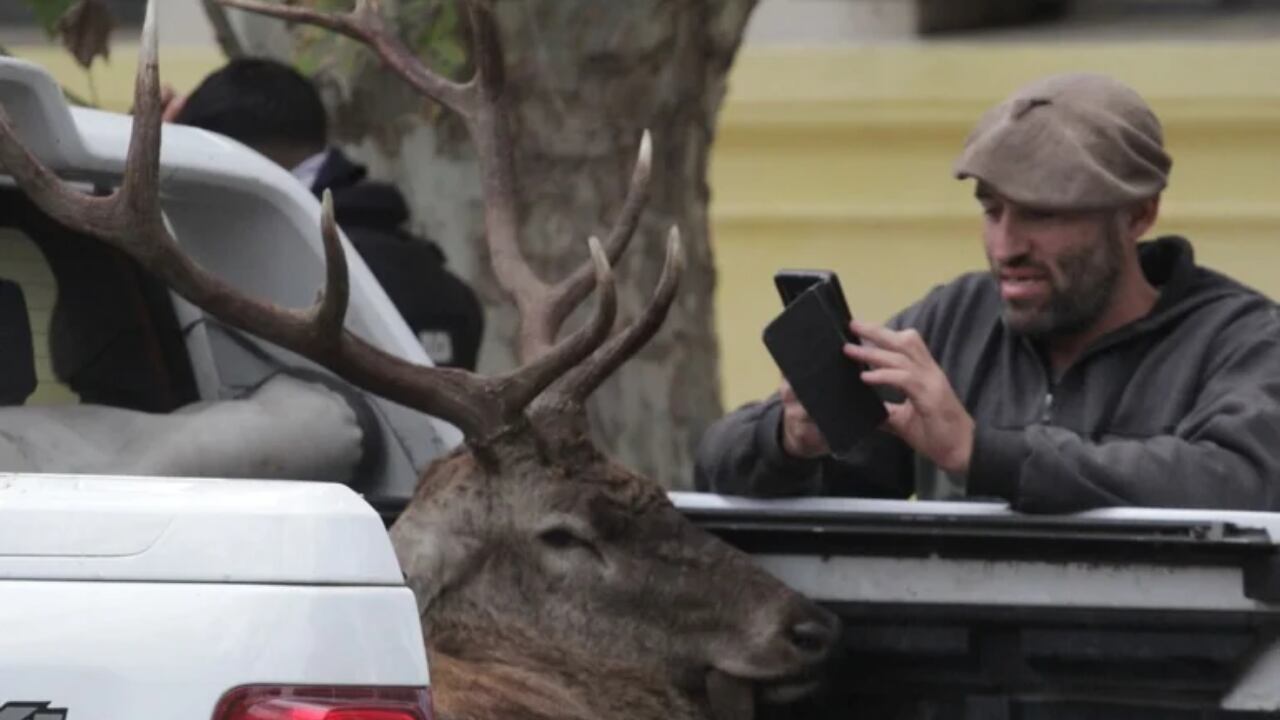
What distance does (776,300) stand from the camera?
12.0m

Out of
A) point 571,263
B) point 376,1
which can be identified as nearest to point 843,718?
point 376,1

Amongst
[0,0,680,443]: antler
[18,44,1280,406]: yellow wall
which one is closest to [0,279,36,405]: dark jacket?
[0,0,680,443]: antler

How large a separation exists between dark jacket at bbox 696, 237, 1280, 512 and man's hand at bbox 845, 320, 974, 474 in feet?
0.13

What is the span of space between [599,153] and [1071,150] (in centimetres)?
335

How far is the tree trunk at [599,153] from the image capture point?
27.3 feet

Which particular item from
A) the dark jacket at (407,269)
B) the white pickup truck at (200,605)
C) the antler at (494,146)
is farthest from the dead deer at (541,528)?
the dark jacket at (407,269)

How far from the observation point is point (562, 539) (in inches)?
194

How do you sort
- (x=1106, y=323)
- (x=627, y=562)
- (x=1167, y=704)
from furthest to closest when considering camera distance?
1. (x=1106, y=323)
2. (x=627, y=562)
3. (x=1167, y=704)

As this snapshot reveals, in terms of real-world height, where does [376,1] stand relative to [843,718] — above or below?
above

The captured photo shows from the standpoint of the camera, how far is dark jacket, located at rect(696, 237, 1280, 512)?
4.70 meters

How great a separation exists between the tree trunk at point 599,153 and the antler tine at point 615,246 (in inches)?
105

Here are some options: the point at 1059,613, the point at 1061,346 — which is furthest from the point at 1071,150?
the point at 1059,613

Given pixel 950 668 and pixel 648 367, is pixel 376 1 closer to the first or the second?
pixel 950 668

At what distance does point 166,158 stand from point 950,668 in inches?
75.4
